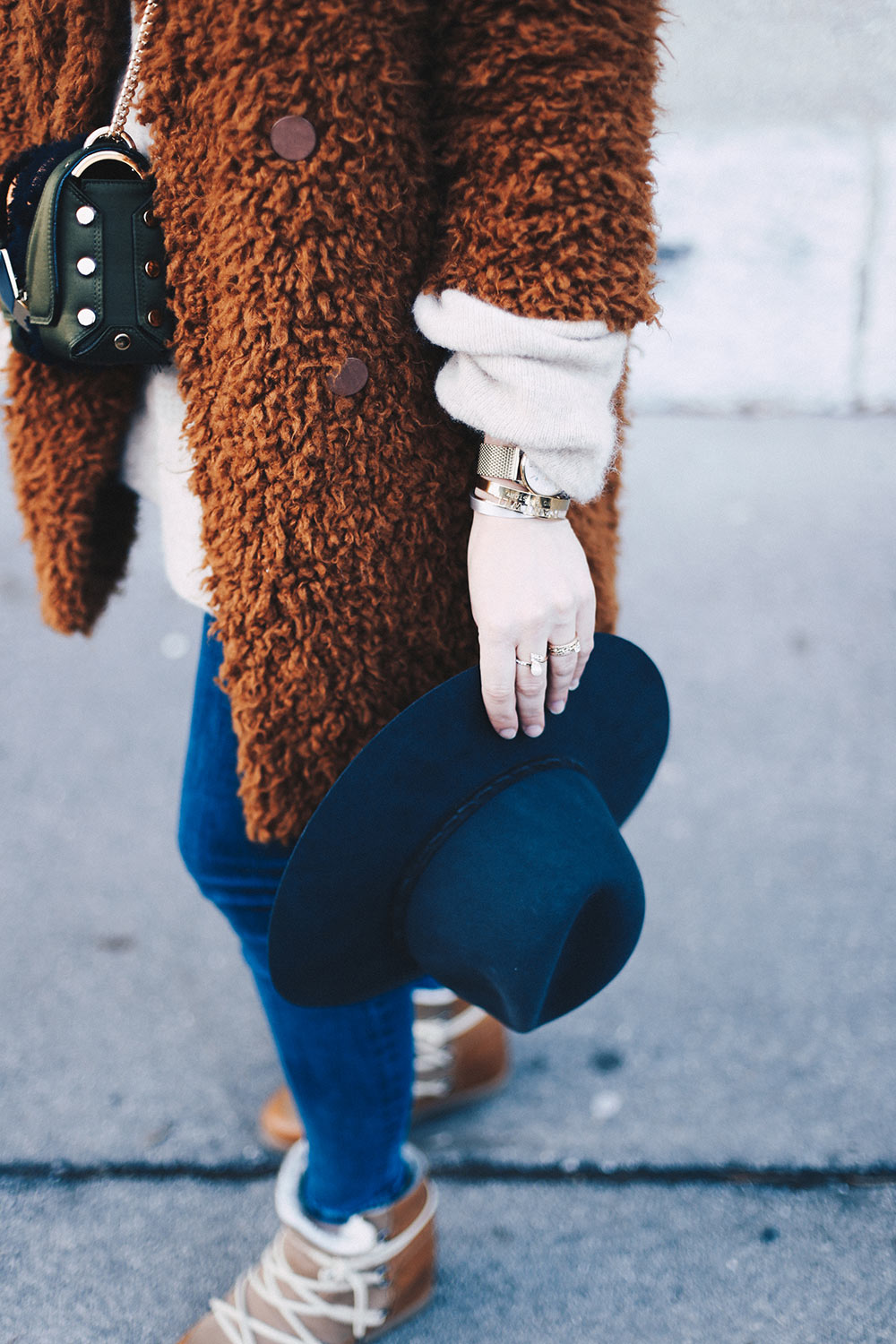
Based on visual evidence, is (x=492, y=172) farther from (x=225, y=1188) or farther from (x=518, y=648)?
(x=225, y=1188)

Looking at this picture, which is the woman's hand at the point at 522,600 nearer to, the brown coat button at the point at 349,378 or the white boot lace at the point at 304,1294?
the brown coat button at the point at 349,378

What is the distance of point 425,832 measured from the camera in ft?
3.29

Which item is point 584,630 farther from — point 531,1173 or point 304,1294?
point 531,1173

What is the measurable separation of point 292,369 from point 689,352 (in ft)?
10.7

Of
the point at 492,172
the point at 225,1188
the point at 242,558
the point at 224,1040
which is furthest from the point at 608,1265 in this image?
the point at 492,172

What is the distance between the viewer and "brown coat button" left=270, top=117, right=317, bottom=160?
0.82 m

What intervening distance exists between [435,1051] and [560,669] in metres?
0.90

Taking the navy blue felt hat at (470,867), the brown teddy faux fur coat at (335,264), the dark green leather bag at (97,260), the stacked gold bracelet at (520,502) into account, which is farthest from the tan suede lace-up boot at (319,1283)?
the dark green leather bag at (97,260)

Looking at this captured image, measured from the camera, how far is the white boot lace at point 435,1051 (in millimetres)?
1618

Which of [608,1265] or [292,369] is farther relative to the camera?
[608,1265]

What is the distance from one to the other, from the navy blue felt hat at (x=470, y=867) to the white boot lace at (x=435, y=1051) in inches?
A: 23.0

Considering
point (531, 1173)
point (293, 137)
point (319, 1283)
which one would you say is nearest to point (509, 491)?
point (293, 137)

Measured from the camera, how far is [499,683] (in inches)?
36.9

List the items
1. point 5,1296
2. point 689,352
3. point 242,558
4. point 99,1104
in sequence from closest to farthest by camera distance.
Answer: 1. point 242,558
2. point 5,1296
3. point 99,1104
4. point 689,352
